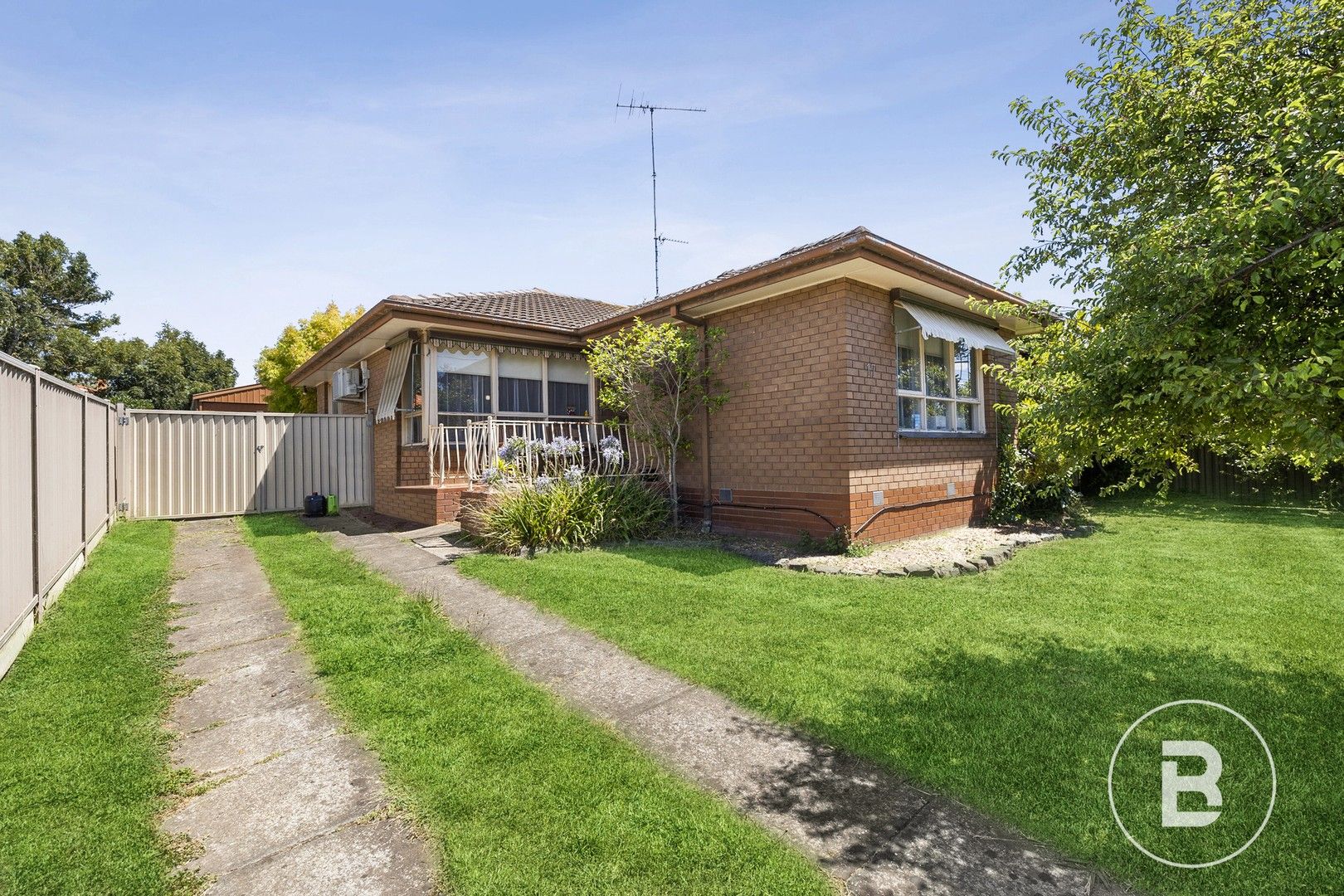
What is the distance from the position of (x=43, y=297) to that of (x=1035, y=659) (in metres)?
44.4

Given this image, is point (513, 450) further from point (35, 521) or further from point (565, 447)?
point (35, 521)

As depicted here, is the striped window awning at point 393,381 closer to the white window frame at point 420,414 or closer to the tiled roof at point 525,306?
the white window frame at point 420,414

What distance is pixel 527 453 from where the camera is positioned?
29.0 ft

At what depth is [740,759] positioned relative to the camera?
2.66 meters

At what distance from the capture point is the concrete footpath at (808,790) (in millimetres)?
1921

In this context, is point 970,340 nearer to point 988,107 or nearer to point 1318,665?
point 988,107

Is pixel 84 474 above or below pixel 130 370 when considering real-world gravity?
below

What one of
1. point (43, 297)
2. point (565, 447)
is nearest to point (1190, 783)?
point (565, 447)

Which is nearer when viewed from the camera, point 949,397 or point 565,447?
point 565,447

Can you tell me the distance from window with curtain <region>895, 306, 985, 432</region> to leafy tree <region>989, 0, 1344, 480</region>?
4.79 metres

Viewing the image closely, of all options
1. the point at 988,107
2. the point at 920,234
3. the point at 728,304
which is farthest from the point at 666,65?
the point at 988,107

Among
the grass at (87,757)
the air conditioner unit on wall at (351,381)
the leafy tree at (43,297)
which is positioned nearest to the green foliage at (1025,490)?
the grass at (87,757)

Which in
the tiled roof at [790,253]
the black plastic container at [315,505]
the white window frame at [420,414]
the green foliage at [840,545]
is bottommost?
the green foliage at [840,545]
